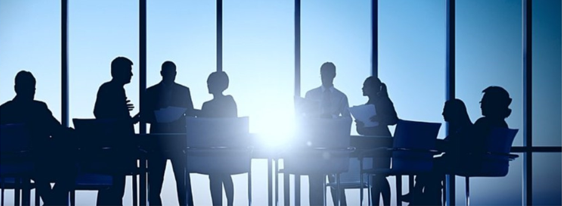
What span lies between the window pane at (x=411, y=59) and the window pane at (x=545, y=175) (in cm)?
111

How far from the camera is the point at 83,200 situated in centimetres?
690

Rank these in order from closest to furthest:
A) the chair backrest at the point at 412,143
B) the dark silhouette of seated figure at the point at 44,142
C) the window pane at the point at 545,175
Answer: the dark silhouette of seated figure at the point at 44,142 → the chair backrest at the point at 412,143 → the window pane at the point at 545,175

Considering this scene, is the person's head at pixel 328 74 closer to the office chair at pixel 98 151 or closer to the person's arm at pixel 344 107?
the person's arm at pixel 344 107

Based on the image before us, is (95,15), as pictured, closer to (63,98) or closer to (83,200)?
(63,98)

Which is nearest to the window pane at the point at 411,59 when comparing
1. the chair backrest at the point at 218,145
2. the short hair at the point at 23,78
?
the chair backrest at the point at 218,145

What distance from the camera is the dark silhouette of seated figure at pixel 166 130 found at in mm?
5410

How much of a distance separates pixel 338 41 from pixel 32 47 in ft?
10.1

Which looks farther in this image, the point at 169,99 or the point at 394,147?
the point at 169,99

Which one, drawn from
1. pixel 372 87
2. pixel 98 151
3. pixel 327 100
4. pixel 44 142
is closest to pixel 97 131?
pixel 98 151

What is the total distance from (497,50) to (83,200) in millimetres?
4509

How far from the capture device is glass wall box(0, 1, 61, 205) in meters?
7.20

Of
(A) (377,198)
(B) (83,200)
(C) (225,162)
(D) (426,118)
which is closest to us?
(C) (225,162)

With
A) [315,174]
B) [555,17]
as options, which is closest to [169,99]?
[315,174]

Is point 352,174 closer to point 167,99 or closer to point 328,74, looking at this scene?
point 328,74
